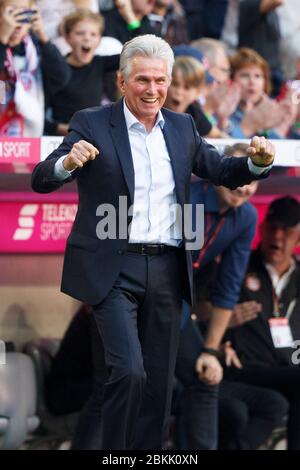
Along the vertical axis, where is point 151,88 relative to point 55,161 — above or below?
above

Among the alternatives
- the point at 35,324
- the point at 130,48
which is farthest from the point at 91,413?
the point at 130,48

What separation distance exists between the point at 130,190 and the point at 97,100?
8.21 feet

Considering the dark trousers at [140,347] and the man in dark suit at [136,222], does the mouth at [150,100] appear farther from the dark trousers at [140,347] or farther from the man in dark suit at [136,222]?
the dark trousers at [140,347]

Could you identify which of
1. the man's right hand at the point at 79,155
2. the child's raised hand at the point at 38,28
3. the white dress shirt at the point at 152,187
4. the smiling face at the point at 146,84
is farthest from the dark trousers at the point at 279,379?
the man's right hand at the point at 79,155

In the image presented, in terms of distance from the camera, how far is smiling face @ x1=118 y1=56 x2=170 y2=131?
17.7 feet

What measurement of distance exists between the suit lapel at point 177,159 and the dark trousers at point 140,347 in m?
0.29

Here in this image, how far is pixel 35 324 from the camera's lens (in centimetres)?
805

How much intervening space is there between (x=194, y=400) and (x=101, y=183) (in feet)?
7.53

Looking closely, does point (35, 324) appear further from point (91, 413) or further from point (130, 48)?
point (130, 48)

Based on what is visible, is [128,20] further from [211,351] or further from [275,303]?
[211,351]

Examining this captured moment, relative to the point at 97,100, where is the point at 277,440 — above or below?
below

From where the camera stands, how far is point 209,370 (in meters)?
7.34

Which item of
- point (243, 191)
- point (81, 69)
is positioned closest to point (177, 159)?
point (243, 191)

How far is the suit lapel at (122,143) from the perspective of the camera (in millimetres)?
5438
